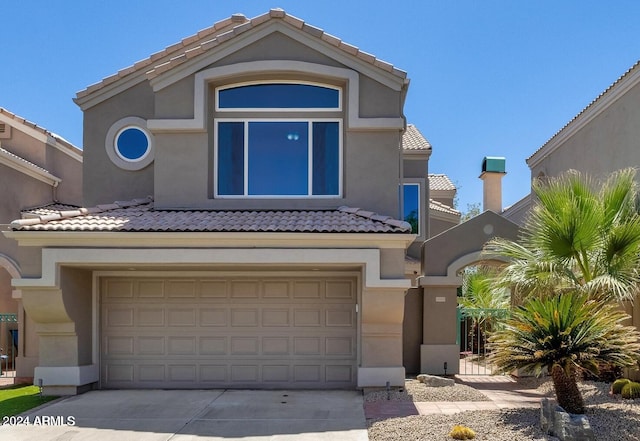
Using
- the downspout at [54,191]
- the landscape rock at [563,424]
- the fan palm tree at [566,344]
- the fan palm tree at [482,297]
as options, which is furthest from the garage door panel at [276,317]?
the downspout at [54,191]

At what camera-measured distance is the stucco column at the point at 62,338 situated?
436 inches

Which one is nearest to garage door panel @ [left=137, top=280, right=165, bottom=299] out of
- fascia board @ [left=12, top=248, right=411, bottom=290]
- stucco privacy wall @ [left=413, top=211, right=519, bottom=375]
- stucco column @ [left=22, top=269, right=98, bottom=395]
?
stucco column @ [left=22, top=269, right=98, bottom=395]

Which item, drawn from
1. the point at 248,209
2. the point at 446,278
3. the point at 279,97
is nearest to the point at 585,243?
the point at 446,278

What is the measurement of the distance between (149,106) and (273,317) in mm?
6288

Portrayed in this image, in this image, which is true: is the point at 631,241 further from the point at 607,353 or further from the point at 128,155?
the point at 128,155

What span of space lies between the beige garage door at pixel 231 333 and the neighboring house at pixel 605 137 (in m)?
6.29

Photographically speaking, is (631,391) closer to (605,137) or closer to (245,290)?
(605,137)

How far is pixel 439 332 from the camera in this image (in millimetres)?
14273

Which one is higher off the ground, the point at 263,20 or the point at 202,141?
the point at 263,20

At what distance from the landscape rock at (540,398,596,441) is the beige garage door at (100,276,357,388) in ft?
16.3

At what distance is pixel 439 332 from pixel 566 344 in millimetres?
6386

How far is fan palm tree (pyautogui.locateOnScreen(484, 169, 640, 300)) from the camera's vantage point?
9367mm

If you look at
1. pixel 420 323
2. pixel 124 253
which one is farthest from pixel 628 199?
pixel 124 253

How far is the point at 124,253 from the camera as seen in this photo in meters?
10.9
